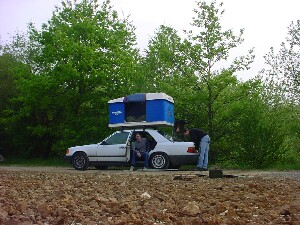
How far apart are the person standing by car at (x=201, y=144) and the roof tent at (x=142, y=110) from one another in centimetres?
167

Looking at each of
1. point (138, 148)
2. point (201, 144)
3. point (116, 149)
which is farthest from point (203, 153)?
point (116, 149)

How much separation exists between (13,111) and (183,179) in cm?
2007

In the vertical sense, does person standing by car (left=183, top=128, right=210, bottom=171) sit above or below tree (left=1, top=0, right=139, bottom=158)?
below

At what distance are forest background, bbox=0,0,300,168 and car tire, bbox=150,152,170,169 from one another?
3.77 meters

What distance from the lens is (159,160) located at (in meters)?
18.2

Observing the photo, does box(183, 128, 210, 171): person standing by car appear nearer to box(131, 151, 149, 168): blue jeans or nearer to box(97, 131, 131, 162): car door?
box(131, 151, 149, 168): blue jeans

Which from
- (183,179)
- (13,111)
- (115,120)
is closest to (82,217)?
(183,179)

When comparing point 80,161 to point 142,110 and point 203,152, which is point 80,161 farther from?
point 203,152

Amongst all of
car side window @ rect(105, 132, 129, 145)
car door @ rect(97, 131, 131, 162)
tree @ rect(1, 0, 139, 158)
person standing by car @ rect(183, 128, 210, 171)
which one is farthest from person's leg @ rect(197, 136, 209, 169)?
tree @ rect(1, 0, 139, 158)

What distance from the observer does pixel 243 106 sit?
21.8m

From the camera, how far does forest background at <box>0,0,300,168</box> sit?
67.4ft

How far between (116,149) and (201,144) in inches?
123

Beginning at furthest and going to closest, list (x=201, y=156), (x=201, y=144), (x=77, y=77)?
(x=77, y=77)
(x=201, y=144)
(x=201, y=156)

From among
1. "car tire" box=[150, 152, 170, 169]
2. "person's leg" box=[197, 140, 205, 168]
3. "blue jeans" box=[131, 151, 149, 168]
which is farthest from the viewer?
"blue jeans" box=[131, 151, 149, 168]
